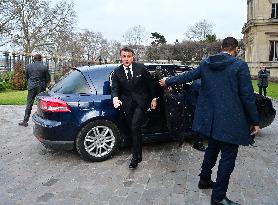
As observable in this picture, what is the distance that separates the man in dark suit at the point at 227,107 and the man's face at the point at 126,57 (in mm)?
1581

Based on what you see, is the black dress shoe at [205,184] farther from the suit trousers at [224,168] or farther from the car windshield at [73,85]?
the car windshield at [73,85]

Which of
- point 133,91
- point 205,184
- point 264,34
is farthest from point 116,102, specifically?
point 264,34

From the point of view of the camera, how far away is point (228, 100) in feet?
14.6

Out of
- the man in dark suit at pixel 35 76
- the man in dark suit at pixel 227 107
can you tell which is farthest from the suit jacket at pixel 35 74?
the man in dark suit at pixel 227 107

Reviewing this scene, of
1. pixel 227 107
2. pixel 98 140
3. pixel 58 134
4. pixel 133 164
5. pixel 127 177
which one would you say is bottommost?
pixel 127 177

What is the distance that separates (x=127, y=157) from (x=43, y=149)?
1840 mm

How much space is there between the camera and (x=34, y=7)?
44.9 metres

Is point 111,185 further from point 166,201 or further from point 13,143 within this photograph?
point 13,143

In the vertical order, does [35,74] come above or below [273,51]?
below

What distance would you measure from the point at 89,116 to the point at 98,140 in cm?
45

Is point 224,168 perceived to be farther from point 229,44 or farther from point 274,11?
point 274,11

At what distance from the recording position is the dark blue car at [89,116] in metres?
6.30

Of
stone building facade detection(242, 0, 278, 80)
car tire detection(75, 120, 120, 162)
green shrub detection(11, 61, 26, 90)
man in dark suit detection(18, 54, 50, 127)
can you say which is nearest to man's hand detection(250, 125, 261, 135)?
car tire detection(75, 120, 120, 162)

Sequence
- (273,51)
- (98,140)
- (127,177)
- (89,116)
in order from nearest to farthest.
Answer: (127,177) < (89,116) < (98,140) < (273,51)
